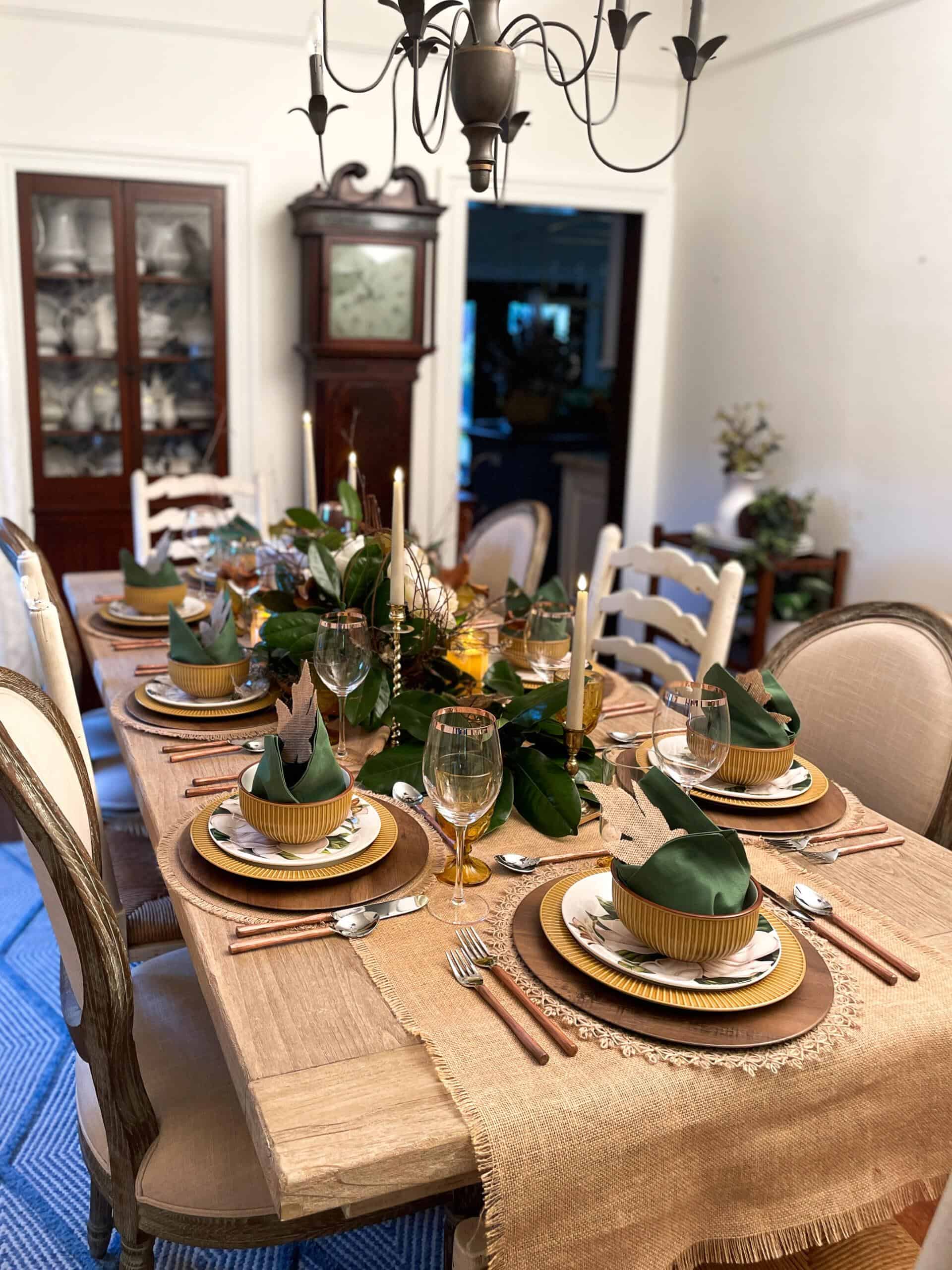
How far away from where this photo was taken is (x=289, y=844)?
4.10 feet

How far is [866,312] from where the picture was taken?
11.8 feet

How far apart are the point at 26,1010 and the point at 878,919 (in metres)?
1.74

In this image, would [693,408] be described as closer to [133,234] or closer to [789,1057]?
[133,234]

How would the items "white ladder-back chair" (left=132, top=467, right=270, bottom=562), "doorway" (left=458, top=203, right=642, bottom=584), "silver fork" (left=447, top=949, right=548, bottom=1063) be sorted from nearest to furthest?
"silver fork" (left=447, top=949, right=548, bottom=1063)
"white ladder-back chair" (left=132, top=467, right=270, bottom=562)
"doorway" (left=458, top=203, right=642, bottom=584)

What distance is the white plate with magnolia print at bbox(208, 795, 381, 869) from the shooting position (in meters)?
1.21

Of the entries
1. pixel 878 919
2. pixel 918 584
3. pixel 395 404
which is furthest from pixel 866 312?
pixel 878 919

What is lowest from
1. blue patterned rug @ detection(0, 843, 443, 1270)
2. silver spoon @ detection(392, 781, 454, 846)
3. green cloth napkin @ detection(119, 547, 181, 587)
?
blue patterned rug @ detection(0, 843, 443, 1270)

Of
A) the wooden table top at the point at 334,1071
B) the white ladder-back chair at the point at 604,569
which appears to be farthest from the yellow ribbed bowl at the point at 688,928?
the white ladder-back chair at the point at 604,569

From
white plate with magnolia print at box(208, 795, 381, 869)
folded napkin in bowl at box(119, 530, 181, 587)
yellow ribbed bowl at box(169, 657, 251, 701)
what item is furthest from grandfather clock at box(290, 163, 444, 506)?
white plate with magnolia print at box(208, 795, 381, 869)

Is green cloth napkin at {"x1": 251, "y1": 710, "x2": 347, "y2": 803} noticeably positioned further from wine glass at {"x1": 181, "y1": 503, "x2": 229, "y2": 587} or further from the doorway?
the doorway

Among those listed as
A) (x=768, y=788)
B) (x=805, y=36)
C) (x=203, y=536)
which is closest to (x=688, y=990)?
(x=768, y=788)

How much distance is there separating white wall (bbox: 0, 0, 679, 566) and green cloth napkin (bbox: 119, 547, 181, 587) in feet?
5.64

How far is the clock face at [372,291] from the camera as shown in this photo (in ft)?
13.0

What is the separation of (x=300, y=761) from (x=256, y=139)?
11.0ft
